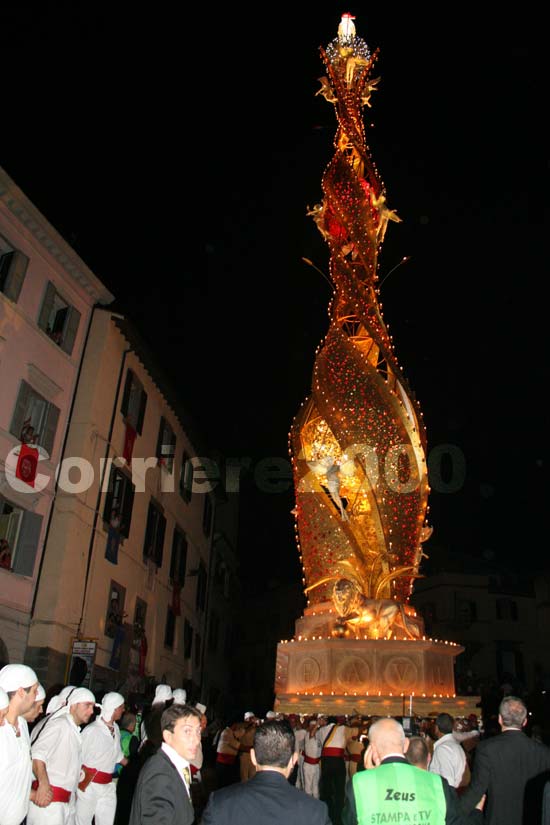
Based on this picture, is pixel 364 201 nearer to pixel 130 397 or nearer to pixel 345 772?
pixel 130 397

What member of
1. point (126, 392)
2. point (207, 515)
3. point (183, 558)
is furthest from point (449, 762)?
point (207, 515)

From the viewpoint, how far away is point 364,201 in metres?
19.7

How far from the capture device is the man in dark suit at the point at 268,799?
2.96m

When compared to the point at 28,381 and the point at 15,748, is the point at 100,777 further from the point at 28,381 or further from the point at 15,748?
the point at 28,381

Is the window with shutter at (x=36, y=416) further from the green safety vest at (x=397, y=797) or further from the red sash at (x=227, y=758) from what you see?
the green safety vest at (x=397, y=797)

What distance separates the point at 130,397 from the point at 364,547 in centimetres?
832

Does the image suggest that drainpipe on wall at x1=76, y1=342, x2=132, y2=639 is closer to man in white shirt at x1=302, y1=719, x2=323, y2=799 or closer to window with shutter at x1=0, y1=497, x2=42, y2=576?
window with shutter at x1=0, y1=497, x2=42, y2=576

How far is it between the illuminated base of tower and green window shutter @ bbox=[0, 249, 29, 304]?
10066mm

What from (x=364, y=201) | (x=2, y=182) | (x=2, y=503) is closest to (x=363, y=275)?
(x=364, y=201)

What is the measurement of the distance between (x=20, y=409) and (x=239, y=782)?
1236 cm

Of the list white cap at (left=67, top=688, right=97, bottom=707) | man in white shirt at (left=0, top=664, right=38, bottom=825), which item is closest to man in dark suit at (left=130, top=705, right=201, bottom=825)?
man in white shirt at (left=0, top=664, right=38, bottom=825)

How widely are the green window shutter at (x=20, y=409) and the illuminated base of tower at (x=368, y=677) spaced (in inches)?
304

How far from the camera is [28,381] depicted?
16.3 m

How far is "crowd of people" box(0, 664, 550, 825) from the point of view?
3156mm
